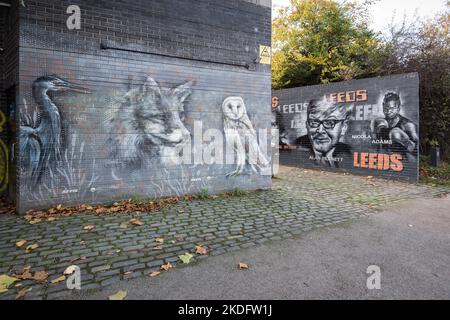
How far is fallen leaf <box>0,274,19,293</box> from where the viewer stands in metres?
2.99

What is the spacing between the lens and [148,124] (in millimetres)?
6684

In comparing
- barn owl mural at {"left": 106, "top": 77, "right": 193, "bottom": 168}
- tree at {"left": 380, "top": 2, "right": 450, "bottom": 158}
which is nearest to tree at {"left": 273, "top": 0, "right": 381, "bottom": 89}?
tree at {"left": 380, "top": 2, "right": 450, "bottom": 158}

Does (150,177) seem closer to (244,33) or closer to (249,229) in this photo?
(249,229)

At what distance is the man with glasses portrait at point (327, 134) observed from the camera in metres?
11.1

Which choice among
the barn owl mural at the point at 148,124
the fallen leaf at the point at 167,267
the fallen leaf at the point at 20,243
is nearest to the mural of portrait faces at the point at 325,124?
the barn owl mural at the point at 148,124

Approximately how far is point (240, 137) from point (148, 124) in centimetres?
239

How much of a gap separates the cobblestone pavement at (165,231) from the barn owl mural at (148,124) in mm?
1382

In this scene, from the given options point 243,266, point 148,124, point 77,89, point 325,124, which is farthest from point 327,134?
point 243,266

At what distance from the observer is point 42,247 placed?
405 centimetres

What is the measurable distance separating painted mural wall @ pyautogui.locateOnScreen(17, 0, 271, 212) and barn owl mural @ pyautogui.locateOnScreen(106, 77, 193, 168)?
0.07 feet

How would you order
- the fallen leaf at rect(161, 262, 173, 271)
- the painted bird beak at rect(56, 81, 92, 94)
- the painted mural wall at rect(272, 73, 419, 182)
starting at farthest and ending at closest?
the painted mural wall at rect(272, 73, 419, 182) < the painted bird beak at rect(56, 81, 92, 94) < the fallen leaf at rect(161, 262, 173, 271)

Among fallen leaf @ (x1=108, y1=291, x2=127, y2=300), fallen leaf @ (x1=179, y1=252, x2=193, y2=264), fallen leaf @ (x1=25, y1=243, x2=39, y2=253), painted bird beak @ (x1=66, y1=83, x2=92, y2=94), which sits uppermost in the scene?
painted bird beak @ (x1=66, y1=83, x2=92, y2=94)

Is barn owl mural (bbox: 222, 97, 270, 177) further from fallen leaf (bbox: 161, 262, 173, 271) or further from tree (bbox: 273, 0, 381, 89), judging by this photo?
tree (bbox: 273, 0, 381, 89)

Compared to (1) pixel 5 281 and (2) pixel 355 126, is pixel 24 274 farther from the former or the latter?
(2) pixel 355 126
